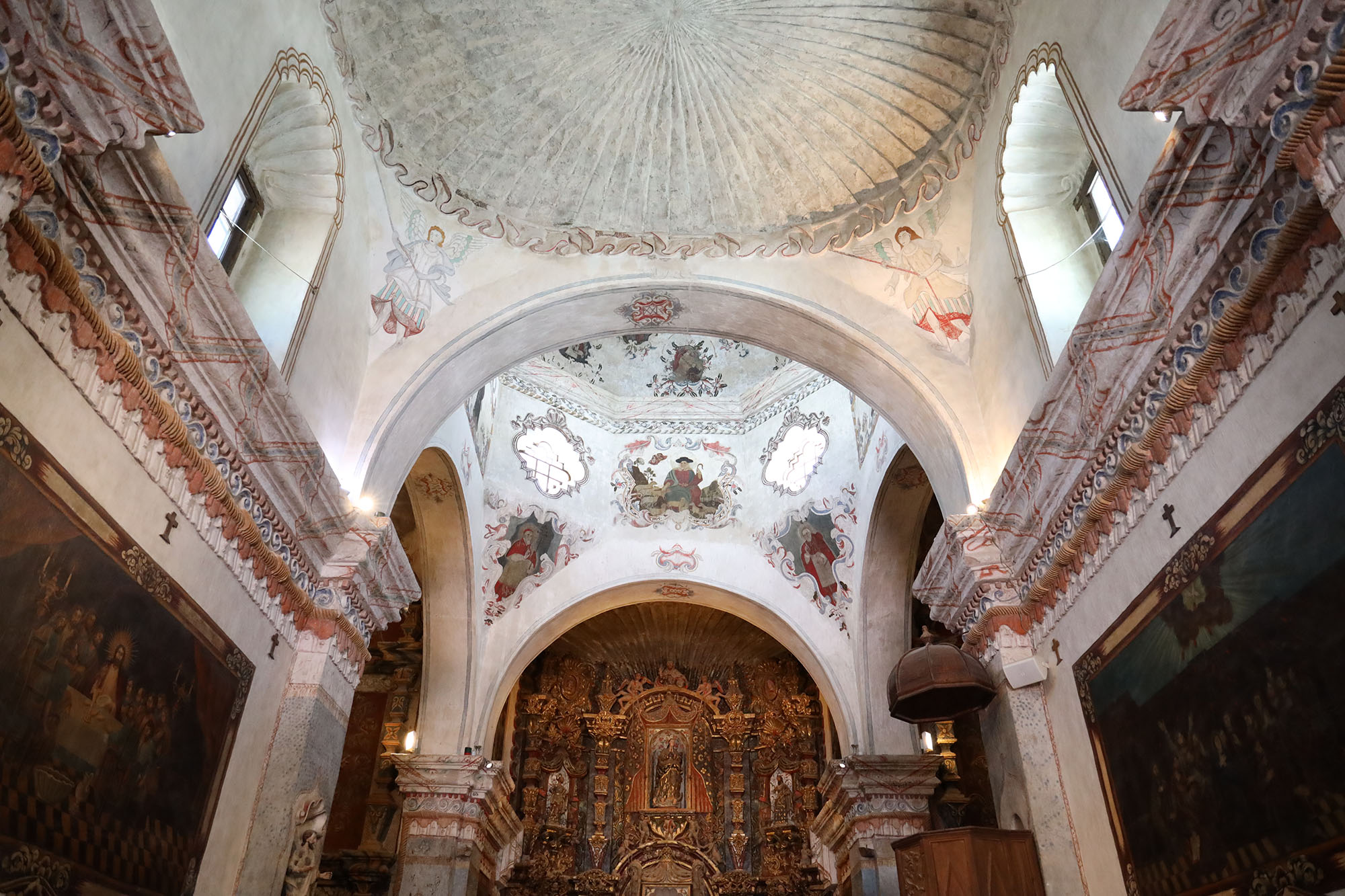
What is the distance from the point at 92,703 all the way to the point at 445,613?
9.28m

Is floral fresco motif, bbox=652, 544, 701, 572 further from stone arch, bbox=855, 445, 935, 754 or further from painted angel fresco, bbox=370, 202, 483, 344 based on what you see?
painted angel fresco, bbox=370, 202, 483, 344

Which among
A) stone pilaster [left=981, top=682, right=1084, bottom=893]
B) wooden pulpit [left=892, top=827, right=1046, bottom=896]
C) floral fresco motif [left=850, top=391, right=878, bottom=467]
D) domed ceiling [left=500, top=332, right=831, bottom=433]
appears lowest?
wooden pulpit [left=892, top=827, right=1046, bottom=896]

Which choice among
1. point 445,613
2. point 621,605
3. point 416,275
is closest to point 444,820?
point 445,613

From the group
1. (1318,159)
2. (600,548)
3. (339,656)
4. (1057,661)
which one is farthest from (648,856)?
(1318,159)

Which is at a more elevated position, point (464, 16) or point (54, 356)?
point (464, 16)

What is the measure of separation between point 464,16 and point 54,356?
4704 mm

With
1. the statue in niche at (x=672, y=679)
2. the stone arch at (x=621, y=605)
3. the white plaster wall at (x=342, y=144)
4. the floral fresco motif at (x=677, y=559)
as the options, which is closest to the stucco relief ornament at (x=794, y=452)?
the floral fresco motif at (x=677, y=559)

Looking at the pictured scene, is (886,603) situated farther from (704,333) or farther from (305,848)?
(305,848)

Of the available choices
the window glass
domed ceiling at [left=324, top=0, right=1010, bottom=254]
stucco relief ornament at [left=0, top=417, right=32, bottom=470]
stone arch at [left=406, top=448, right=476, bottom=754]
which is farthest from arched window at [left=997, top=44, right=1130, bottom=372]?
stone arch at [left=406, top=448, right=476, bottom=754]

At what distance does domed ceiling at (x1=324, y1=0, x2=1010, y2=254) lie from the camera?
24.5 feet

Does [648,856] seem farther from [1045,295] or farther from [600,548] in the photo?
[1045,295]

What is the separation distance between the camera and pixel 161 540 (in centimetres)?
523

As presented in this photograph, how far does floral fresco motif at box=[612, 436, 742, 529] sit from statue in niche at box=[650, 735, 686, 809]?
553 centimetres

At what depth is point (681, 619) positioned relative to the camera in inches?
698
